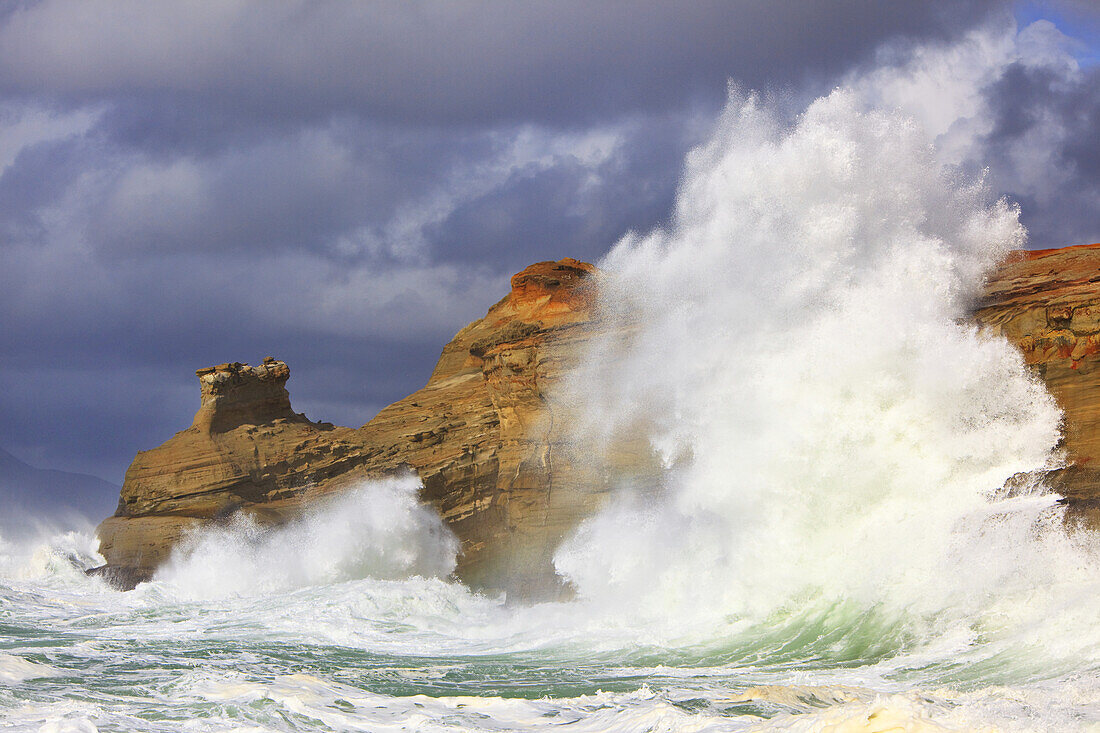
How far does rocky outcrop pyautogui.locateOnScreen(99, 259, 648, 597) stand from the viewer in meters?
20.5

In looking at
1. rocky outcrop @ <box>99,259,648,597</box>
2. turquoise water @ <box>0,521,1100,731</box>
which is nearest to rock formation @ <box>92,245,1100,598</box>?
rocky outcrop @ <box>99,259,648,597</box>

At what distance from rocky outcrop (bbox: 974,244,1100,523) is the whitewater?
0.92ft

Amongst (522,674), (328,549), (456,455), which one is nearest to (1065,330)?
(522,674)

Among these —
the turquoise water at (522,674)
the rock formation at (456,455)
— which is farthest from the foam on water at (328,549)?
the turquoise water at (522,674)

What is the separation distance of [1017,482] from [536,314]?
12120mm

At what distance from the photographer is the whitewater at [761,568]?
368 inches

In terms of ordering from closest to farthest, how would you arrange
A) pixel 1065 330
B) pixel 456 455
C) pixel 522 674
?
pixel 522 674 → pixel 1065 330 → pixel 456 455

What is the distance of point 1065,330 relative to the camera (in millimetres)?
13867

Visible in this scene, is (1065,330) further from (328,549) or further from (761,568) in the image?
(328,549)

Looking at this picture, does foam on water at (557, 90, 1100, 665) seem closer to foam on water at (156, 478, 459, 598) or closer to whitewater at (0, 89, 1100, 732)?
whitewater at (0, 89, 1100, 732)

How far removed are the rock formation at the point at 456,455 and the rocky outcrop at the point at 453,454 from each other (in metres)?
0.03

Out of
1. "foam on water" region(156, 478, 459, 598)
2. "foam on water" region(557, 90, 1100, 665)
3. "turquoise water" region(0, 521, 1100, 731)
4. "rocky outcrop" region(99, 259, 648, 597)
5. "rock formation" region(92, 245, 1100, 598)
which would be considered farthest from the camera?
"foam on water" region(156, 478, 459, 598)

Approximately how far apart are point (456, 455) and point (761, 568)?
10.3 m

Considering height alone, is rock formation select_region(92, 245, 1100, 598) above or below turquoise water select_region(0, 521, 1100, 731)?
above
